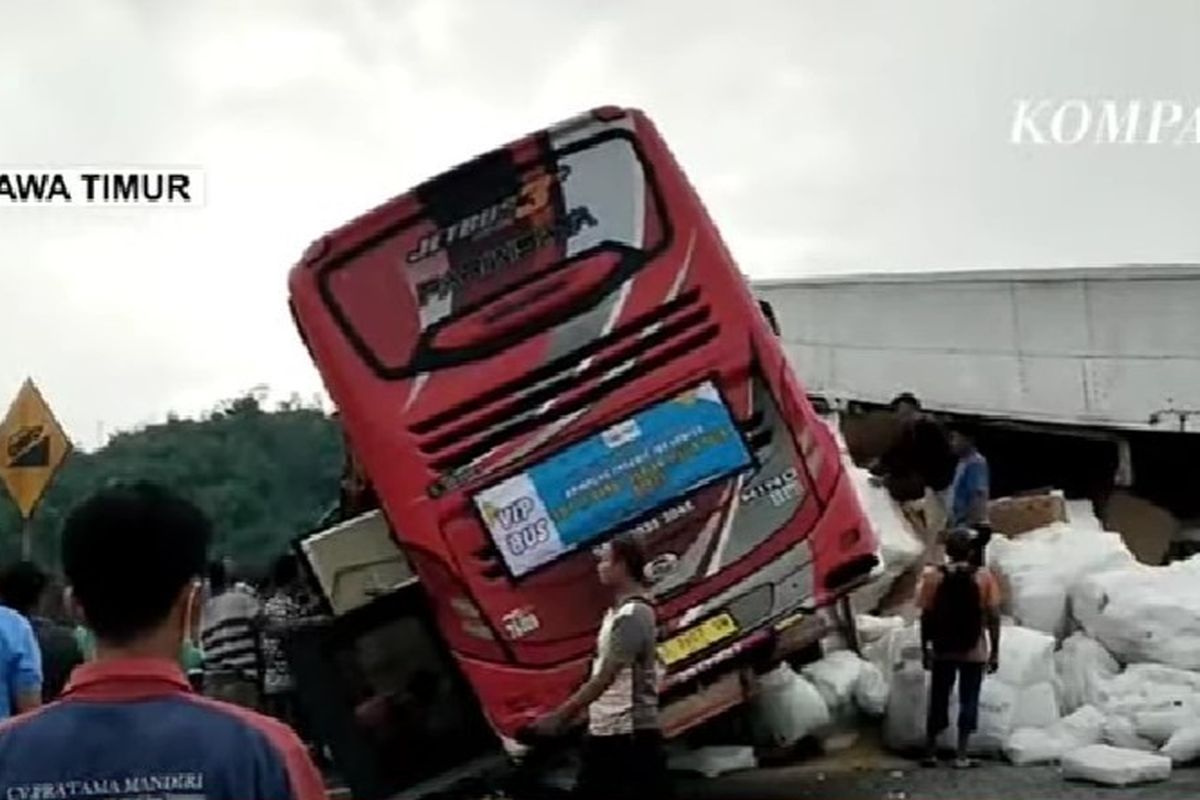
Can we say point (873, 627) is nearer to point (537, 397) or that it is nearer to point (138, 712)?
point (537, 397)

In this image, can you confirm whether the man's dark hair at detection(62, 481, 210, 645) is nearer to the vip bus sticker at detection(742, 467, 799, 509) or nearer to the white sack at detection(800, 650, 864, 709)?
the vip bus sticker at detection(742, 467, 799, 509)

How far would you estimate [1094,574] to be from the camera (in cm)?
1270

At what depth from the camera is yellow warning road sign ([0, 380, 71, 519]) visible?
42.7ft

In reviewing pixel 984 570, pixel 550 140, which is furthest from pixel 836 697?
pixel 550 140

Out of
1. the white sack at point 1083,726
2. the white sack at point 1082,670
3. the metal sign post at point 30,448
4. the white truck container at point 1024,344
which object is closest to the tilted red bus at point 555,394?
the white sack at point 1083,726

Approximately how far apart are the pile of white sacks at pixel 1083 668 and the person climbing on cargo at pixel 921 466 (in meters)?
0.50

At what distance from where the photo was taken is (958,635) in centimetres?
1091

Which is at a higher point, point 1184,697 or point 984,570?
point 984,570

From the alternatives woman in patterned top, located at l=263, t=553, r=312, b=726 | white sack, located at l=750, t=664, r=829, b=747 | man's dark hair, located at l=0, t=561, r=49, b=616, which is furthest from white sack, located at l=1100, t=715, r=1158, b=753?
man's dark hair, located at l=0, t=561, r=49, b=616

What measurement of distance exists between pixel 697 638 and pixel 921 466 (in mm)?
3556

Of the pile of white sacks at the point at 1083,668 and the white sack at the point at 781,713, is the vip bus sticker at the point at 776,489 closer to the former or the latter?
the white sack at the point at 781,713

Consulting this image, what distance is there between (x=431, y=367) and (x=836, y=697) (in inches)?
124

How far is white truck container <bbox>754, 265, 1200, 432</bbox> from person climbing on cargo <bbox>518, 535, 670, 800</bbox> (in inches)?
452

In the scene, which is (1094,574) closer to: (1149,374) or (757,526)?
(757,526)
